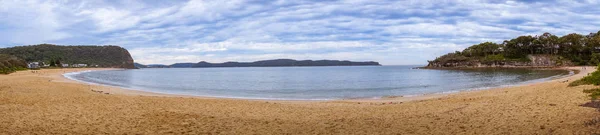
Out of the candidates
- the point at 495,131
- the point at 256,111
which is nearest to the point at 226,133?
the point at 256,111

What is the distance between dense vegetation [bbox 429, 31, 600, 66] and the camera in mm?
119750

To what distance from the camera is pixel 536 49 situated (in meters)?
132

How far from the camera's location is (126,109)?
15.1 meters

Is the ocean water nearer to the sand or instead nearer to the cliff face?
the sand

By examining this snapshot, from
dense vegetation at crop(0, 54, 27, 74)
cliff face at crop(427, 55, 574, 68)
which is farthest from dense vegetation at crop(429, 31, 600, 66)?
dense vegetation at crop(0, 54, 27, 74)

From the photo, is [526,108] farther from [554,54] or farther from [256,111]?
[554,54]

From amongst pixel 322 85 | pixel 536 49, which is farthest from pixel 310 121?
pixel 536 49

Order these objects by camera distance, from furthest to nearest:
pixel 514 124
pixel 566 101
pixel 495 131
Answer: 1. pixel 566 101
2. pixel 514 124
3. pixel 495 131

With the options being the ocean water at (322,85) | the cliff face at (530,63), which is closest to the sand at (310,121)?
the ocean water at (322,85)

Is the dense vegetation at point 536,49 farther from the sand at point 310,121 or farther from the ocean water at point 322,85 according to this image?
the sand at point 310,121

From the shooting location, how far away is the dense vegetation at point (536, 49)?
119750 mm

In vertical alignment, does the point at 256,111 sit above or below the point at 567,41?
below

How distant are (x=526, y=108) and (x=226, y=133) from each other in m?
10.4

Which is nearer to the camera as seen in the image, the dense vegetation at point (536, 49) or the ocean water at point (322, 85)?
the ocean water at point (322, 85)
